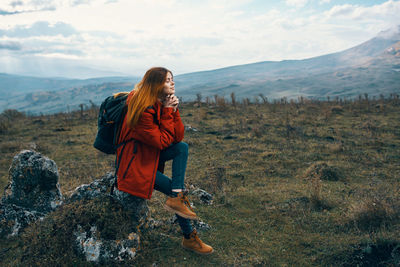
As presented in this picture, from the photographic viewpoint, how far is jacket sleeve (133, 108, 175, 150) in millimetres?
2941

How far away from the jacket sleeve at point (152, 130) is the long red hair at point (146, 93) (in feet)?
0.21

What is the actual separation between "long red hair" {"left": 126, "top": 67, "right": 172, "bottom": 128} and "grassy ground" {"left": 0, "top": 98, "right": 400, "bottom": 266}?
5.64ft

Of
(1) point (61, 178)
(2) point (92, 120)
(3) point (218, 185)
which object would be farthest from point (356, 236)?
(2) point (92, 120)

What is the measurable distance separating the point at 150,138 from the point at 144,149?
0.59ft

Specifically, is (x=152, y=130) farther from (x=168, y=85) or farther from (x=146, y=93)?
(x=168, y=85)

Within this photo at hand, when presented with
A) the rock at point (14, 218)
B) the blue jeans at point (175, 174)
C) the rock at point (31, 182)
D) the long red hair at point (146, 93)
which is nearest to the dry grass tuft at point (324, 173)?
the blue jeans at point (175, 174)

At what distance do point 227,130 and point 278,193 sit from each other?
7409mm

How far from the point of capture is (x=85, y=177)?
22.9ft

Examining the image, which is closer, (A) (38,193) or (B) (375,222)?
(B) (375,222)

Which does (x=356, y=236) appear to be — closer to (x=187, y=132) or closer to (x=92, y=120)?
(x=187, y=132)

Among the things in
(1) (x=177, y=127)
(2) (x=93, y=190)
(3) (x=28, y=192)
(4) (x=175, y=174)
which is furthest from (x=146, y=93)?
(3) (x=28, y=192)

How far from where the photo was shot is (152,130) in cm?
296

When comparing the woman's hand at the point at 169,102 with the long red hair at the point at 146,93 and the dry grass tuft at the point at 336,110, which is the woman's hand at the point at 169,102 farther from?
the dry grass tuft at the point at 336,110

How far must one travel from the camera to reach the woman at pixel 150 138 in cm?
295
